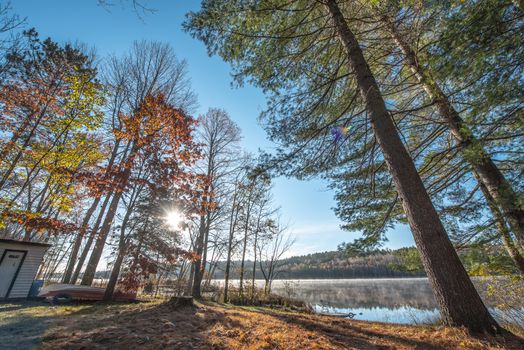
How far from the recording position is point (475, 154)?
315 cm

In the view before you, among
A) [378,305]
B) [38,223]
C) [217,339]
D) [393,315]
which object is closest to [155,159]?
[38,223]

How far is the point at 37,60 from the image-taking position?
8070 mm

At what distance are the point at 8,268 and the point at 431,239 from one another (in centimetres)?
1476

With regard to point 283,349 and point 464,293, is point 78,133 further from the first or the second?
point 464,293

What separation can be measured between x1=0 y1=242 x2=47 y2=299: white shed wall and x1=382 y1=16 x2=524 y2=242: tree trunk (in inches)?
600

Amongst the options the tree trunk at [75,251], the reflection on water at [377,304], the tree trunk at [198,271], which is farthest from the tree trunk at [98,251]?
the reflection on water at [377,304]

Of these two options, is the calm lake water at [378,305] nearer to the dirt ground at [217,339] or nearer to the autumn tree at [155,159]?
the dirt ground at [217,339]

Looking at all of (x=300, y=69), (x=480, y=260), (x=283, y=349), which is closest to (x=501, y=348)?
(x=283, y=349)

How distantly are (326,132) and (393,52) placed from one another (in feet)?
9.22

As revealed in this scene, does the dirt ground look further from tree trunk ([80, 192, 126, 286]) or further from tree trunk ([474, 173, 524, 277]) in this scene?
tree trunk ([80, 192, 126, 286])

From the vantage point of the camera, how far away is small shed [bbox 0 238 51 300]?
359 inches

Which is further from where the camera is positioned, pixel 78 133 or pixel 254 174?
pixel 78 133

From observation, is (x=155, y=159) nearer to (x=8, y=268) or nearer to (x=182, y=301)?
(x=182, y=301)

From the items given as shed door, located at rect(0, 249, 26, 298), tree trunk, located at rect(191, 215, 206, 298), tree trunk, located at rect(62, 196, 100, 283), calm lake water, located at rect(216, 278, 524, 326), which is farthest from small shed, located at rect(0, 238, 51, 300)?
calm lake water, located at rect(216, 278, 524, 326)
